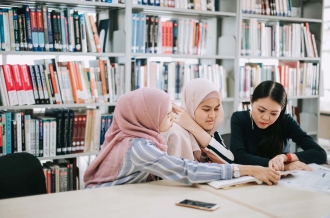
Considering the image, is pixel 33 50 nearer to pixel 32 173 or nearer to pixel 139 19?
pixel 139 19

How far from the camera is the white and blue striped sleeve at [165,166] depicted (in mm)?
1922

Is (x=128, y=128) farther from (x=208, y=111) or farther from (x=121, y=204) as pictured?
(x=208, y=111)

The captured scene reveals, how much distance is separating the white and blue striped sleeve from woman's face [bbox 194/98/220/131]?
2.02ft

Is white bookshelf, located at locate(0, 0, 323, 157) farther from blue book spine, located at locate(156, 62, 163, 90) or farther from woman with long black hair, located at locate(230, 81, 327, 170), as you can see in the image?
woman with long black hair, located at locate(230, 81, 327, 170)

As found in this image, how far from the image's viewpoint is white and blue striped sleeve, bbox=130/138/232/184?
6.31ft

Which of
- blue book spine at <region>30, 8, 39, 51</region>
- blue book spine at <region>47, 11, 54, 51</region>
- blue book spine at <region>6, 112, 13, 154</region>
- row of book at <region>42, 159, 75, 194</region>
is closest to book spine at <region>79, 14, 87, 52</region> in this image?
blue book spine at <region>47, 11, 54, 51</region>

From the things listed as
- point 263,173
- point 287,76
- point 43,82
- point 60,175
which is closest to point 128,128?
point 263,173

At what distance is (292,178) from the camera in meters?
2.10

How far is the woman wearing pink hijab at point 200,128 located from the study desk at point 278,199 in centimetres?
49

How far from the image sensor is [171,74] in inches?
143

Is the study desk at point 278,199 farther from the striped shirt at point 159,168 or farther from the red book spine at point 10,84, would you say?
the red book spine at point 10,84

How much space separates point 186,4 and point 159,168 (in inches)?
82.3

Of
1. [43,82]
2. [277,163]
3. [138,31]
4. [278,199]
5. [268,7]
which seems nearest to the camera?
[278,199]

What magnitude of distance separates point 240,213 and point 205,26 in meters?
2.46
